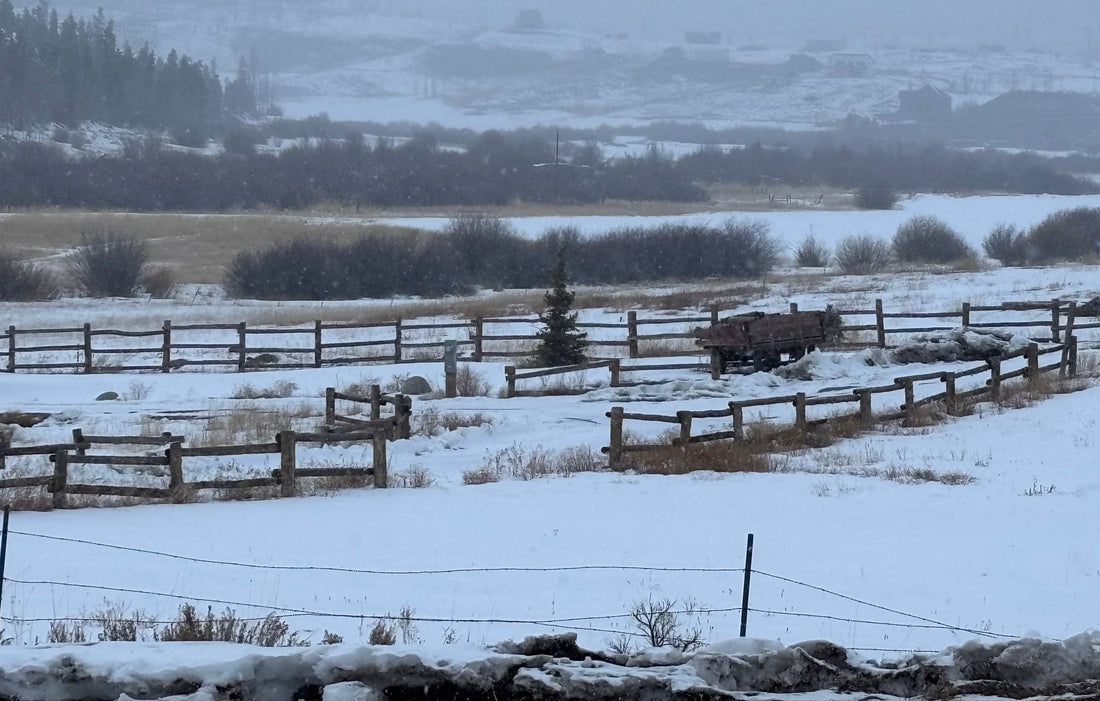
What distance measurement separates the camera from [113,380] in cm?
2900

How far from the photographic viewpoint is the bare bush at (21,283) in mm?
49938

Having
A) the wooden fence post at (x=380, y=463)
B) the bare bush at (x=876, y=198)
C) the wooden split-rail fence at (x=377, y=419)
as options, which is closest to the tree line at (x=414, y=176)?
the bare bush at (x=876, y=198)

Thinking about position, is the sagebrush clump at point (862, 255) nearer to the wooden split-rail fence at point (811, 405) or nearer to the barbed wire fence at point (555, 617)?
the wooden split-rail fence at point (811, 405)

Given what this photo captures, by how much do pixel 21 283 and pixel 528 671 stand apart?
4996cm

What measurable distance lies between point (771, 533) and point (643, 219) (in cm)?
6852

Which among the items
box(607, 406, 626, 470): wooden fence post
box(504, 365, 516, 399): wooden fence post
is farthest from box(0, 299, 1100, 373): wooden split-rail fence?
box(607, 406, 626, 470): wooden fence post

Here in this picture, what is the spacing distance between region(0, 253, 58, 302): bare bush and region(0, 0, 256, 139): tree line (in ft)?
219

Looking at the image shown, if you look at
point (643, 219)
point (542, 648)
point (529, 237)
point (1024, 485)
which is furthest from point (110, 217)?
point (542, 648)

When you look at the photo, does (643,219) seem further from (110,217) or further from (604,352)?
(604,352)

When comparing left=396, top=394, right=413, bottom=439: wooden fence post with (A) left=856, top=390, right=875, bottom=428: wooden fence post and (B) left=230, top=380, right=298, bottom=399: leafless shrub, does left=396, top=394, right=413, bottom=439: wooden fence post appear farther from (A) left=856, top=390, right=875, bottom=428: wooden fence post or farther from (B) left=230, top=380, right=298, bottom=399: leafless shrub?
(A) left=856, top=390, right=875, bottom=428: wooden fence post

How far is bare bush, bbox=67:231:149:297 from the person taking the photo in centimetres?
5316

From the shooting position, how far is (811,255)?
218 feet

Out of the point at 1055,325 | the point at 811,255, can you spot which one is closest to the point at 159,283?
the point at 811,255

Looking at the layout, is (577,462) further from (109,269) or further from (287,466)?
(109,269)
